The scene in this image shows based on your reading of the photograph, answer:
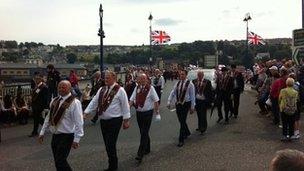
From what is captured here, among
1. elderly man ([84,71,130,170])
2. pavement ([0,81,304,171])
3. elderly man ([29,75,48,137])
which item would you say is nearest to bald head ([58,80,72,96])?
elderly man ([84,71,130,170])

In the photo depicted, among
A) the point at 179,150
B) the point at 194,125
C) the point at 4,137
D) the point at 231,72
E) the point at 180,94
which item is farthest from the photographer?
the point at 231,72

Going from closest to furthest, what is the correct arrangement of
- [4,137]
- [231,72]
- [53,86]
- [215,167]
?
[215,167], [4,137], [231,72], [53,86]

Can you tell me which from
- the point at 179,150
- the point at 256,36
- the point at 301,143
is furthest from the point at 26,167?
the point at 256,36

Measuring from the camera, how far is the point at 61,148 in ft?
30.1

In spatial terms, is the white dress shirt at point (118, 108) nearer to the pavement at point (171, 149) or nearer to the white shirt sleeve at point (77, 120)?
the pavement at point (171, 149)

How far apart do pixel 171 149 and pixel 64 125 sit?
15.0ft

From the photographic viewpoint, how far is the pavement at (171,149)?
11500 millimetres

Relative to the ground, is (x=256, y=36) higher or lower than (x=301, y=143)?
higher

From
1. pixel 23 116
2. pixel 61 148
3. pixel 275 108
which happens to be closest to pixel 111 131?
pixel 61 148

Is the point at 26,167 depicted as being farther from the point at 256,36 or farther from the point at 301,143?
the point at 256,36

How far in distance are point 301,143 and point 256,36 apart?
37177 millimetres

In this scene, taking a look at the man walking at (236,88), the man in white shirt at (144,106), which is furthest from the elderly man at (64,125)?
the man walking at (236,88)

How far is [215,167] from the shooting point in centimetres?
1111

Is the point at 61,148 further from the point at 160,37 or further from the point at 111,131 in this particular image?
the point at 160,37
